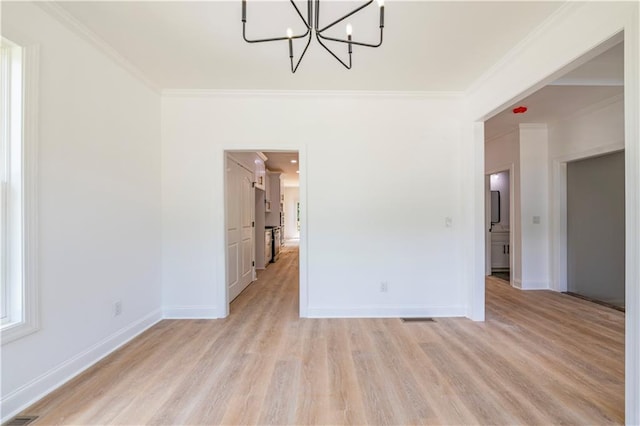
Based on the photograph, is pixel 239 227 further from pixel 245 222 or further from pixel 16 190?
pixel 16 190

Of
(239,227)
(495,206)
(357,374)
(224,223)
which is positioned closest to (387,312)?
(357,374)

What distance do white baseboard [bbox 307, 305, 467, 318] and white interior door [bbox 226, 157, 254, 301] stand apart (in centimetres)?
130

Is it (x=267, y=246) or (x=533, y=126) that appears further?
(x=267, y=246)

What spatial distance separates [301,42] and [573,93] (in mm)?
3387

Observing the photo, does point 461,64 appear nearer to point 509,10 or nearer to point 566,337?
point 509,10

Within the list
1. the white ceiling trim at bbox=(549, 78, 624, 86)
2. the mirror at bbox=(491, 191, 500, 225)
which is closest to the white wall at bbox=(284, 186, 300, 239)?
Answer: the mirror at bbox=(491, 191, 500, 225)

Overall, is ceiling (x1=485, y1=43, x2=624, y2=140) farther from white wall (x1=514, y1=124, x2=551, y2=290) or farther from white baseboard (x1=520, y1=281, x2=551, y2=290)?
white baseboard (x1=520, y1=281, x2=551, y2=290)

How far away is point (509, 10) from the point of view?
1.88m

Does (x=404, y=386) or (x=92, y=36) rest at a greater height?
(x=92, y=36)

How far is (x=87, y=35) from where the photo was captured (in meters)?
2.11

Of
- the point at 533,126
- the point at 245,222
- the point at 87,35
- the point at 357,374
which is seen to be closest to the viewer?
the point at 357,374

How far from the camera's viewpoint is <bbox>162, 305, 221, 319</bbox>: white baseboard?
3.11 m

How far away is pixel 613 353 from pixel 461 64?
2.85 metres

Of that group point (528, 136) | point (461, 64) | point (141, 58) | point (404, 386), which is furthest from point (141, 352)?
point (528, 136)
